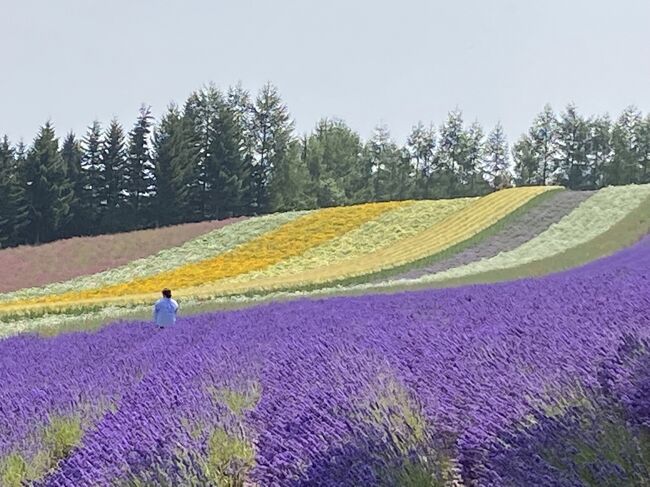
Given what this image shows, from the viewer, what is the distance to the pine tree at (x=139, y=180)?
60.5 m

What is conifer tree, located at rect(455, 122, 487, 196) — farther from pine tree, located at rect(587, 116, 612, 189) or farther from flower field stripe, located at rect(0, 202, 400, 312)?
flower field stripe, located at rect(0, 202, 400, 312)

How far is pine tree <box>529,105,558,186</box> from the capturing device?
8006cm

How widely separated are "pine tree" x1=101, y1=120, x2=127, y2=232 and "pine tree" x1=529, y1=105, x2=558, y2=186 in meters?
39.0

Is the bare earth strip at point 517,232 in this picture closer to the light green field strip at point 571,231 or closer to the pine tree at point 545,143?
the light green field strip at point 571,231

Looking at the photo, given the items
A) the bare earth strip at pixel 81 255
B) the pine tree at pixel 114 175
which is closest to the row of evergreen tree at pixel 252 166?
the pine tree at pixel 114 175

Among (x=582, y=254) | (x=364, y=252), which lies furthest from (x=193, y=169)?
(x=582, y=254)

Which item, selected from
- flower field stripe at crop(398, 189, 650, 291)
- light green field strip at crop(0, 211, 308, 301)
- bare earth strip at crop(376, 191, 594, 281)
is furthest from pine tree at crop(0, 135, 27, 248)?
flower field stripe at crop(398, 189, 650, 291)

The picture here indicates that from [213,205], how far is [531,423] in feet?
198

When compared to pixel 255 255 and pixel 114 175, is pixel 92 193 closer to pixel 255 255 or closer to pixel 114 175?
pixel 114 175

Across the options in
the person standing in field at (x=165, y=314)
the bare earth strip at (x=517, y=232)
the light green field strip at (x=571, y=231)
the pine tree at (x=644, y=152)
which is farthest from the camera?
the pine tree at (x=644, y=152)

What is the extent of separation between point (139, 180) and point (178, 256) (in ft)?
86.0

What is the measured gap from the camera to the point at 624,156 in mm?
75125

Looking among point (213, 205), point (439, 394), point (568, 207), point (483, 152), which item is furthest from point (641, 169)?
point (439, 394)

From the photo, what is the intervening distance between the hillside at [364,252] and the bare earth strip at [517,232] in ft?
0.14
